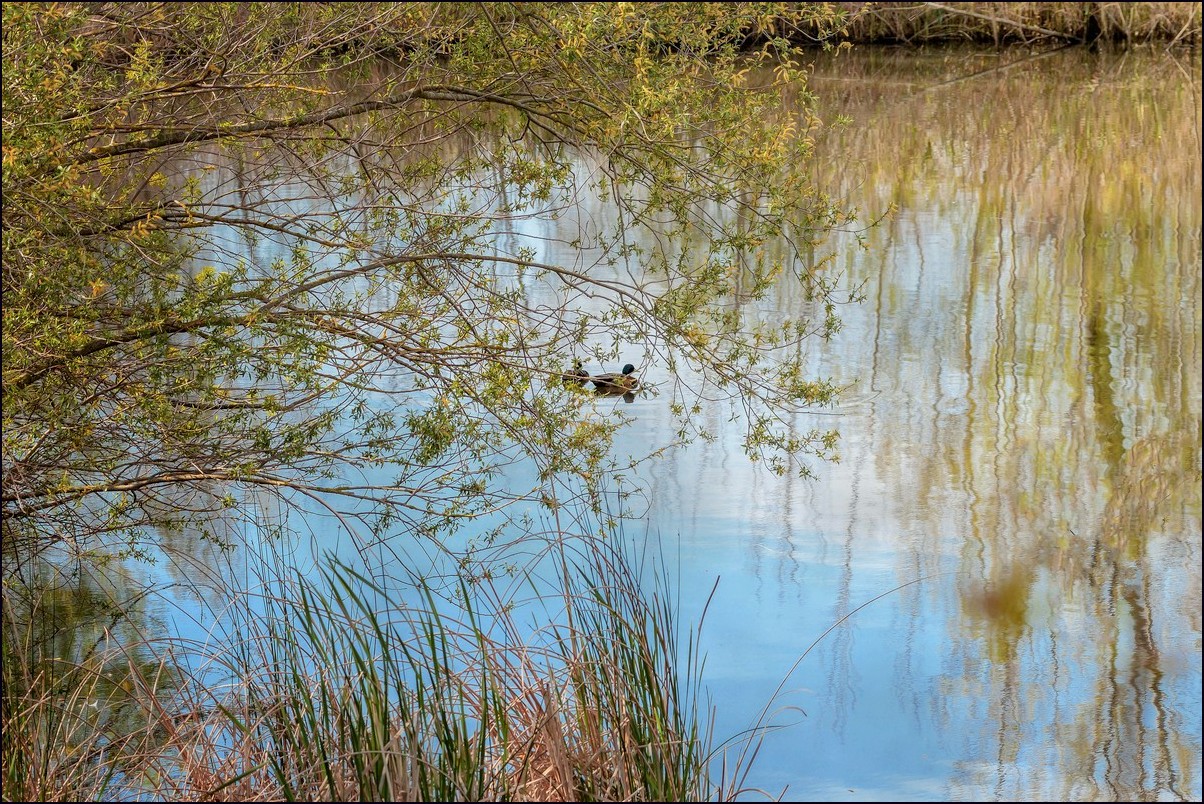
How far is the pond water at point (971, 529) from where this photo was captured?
3670mm

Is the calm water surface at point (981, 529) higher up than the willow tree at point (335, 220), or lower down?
lower down

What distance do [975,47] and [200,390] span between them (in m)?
16.4

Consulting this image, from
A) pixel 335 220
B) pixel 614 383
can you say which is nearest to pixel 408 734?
pixel 335 220

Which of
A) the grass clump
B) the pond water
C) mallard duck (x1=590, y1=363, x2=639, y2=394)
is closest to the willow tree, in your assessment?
the pond water

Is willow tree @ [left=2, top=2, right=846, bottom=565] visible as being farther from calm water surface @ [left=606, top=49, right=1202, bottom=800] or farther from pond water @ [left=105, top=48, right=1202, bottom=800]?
calm water surface @ [left=606, top=49, right=1202, bottom=800]

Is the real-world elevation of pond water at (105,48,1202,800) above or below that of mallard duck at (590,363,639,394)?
below

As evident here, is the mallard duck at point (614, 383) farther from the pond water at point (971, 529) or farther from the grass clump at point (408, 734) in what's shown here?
the grass clump at point (408, 734)

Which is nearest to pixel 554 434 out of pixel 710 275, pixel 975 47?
pixel 710 275

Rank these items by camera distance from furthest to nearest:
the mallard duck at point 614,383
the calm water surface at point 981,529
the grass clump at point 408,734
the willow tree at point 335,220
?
the mallard duck at point 614,383
the calm water surface at point 981,529
the willow tree at point 335,220
the grass clump at point 408,734

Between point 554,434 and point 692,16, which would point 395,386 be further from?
point 692,16

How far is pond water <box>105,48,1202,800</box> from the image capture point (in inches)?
144

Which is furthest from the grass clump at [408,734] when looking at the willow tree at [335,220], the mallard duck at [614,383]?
the mallard duck at [614,383]

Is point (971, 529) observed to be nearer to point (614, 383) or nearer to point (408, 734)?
point (614, 383)

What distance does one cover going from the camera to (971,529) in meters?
5.02
